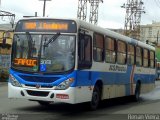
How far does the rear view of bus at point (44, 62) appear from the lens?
42.9 ft

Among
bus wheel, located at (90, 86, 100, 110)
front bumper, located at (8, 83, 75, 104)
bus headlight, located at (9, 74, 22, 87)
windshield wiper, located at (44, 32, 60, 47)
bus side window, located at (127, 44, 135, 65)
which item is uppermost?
windshield wiper, located at (44, 32, 60, 47)

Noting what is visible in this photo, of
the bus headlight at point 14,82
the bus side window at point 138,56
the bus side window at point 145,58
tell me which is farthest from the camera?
the bus side window at point 145,58

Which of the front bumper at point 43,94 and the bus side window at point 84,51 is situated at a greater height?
the bus side window at point 84,51

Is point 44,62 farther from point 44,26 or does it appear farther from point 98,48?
point 98,48

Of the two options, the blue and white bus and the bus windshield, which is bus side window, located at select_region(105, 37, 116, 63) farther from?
the bus windshield

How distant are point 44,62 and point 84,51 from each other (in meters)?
1.34

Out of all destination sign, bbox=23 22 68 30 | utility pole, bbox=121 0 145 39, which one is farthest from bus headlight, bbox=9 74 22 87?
utility pole, bbox=121 0 145 39

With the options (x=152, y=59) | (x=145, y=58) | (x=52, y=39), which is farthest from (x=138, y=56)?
(x=52, y=39)

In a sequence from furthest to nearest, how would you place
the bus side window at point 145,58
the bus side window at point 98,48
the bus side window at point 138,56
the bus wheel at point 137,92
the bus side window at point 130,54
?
the bus side window at point 145,58
the bus wheel at point 137,92
the bus side window at point 138,56
the bus side window at point 130,54
the bus side window at point 98,48

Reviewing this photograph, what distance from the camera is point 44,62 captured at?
1320 cm

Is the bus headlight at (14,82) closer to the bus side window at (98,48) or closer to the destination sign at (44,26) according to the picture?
the destination sign at (44,26)

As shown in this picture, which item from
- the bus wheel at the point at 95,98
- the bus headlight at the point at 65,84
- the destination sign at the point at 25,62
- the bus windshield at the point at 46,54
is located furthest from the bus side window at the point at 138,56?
the destination sign at the point at 25,62

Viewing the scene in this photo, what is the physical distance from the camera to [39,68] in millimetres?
13266

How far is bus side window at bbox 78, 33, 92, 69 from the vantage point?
1341 centimetres
